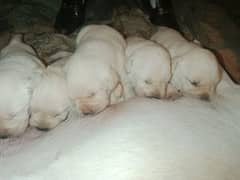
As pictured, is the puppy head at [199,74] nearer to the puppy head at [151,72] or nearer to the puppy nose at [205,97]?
the puppy nose at [205,97]

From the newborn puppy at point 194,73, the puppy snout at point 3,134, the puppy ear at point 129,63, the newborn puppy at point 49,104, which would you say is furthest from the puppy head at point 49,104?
the newborn puppy at point 194,73

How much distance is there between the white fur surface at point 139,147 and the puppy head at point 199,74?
148 millimetres

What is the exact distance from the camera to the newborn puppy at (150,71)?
7.28ft

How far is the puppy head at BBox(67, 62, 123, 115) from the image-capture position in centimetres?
204

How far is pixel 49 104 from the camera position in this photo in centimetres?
203

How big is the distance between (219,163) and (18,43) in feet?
5.15

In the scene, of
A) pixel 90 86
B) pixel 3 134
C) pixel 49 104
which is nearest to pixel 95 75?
pixel 90 86

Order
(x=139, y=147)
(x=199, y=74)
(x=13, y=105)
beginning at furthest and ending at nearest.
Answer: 1. (x=199, y=74)
2. (x=13, y=105)
3. (x=139, y=147)

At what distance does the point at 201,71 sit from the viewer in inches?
87.0

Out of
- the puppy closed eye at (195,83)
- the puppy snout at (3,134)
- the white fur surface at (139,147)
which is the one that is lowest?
the puppy snout at (3,134)

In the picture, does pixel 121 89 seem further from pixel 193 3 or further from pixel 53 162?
pixel 193 3

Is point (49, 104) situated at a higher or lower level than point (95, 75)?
lower

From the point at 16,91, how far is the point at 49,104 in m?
0.19

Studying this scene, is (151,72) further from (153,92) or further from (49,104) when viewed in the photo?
(49,104)
